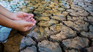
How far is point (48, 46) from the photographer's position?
2.37 feet

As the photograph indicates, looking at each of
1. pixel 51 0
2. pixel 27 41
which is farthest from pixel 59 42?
pixel 51 0

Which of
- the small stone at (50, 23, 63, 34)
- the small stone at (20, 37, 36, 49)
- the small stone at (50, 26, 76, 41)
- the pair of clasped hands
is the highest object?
the pair of clasped hands

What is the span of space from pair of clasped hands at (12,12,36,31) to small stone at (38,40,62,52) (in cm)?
26

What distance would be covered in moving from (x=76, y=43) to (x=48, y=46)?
305 millimetres

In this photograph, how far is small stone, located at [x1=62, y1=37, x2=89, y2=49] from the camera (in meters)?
0.72

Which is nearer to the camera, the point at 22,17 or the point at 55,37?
the point at 55,37

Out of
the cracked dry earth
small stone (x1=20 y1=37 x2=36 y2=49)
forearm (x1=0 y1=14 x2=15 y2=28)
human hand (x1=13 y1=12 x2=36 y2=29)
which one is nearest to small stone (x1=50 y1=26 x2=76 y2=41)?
the cracked dry earth

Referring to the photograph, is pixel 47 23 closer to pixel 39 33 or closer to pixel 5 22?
pixel 39 33

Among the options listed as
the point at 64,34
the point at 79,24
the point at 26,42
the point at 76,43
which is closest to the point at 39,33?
the point at 26,42

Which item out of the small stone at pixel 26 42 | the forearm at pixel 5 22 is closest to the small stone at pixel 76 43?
the small stone at pixel 26 42

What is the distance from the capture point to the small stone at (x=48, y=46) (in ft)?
2.26

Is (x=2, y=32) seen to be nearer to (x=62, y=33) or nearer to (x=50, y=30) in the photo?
(x=50, y=30)

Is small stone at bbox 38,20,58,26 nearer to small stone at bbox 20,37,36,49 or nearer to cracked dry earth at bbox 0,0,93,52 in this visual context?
cracked dry earth at bbox 0,0,93,52

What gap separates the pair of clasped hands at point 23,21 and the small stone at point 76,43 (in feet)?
1.47
